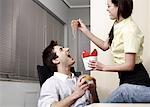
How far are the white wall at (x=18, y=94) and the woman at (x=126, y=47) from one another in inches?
63.2

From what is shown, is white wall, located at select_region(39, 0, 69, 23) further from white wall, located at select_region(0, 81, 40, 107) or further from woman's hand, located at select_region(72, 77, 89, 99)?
woman's hand, located at select_region(72, 77, 89, 99)

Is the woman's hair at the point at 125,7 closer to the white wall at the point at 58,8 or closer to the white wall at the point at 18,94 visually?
the white wall at the point at 18,94

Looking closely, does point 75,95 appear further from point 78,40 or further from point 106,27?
point 78,40

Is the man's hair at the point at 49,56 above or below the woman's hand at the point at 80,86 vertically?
above

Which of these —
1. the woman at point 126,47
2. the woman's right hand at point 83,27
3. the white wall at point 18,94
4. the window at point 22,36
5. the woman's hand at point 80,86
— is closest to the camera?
the woman at point 126,47

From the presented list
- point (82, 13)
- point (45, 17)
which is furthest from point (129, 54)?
point (82, 13)

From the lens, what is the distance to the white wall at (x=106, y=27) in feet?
7.27

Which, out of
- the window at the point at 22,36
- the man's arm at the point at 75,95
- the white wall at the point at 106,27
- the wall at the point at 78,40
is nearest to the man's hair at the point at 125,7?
the man's arm at the point at 75,95

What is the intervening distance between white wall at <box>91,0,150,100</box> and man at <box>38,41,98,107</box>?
28cm

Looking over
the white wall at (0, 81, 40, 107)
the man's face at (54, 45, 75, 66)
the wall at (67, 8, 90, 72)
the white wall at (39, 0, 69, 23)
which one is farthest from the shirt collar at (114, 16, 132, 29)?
the wall at (67, 8, 90, 72)

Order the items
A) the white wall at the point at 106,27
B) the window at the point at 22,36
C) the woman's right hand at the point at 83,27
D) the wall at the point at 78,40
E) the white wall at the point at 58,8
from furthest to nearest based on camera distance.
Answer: the wall at the point at 78,40
the white wall at the point at 58,8
the window at the point at 22,36
the white wall at the point at 106,27
the woman's right hand at the point at 83,27

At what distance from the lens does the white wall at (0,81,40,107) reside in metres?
2.89

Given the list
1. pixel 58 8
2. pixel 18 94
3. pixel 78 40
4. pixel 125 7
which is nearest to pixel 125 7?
pixel 125 7

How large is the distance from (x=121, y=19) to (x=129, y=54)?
0.83ft
